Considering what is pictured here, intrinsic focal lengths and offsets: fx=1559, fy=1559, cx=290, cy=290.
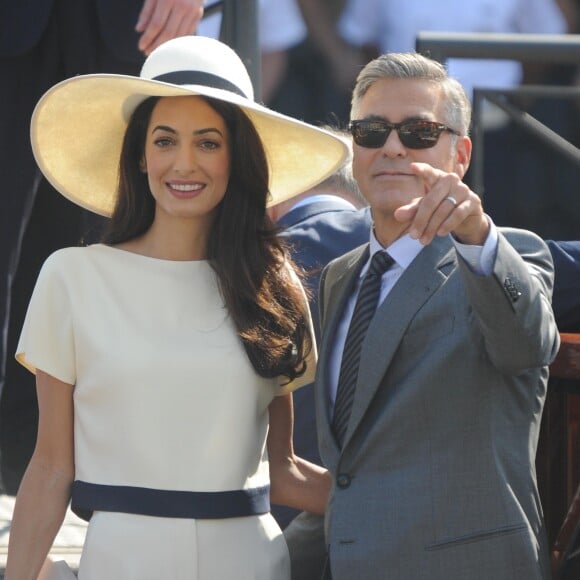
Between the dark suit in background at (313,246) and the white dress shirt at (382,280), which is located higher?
the white dress shirt at (382,280)

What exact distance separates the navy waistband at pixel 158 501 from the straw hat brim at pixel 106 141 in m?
0.75

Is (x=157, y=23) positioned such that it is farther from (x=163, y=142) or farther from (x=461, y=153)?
(x=461, y=153)

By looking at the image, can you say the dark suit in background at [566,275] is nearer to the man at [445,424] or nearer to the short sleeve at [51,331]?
the man at [445,424]

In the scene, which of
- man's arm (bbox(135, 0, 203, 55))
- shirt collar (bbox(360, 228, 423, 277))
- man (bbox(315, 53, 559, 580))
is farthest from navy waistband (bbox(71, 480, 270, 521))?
man's arm (bbox(135, 0, 203, 55))

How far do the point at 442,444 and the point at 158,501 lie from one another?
60 cm

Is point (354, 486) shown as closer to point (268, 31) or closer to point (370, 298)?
point (370, 298)

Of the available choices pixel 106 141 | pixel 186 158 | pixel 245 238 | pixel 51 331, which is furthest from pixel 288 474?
pixel 106 141

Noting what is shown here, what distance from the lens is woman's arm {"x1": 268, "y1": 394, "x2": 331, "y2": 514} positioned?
3.43 m

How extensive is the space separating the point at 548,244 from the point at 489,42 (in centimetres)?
108

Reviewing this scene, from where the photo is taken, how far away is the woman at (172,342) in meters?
3.13

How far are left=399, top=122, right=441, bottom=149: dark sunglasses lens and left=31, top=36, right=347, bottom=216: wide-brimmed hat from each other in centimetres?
29

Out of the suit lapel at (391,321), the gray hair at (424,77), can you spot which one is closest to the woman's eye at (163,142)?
the gray hair at (424,77)

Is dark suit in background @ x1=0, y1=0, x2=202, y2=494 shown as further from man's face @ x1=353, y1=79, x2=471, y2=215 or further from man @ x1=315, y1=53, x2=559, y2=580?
man @ x1=315, y1=53, x2=559, y2=580

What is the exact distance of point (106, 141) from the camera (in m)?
3.55
